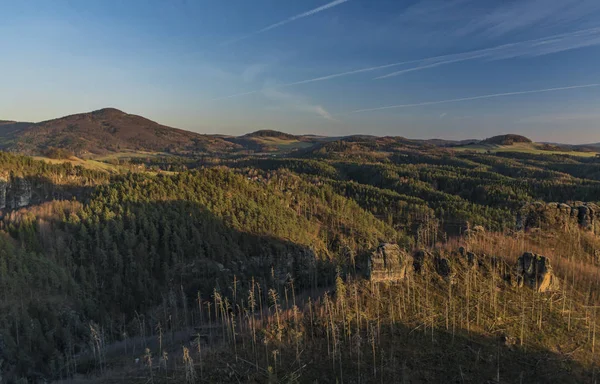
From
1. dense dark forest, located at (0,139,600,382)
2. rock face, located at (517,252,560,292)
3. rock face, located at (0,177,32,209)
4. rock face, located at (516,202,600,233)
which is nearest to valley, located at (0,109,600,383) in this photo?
rock face, located at (517,252,560,292)

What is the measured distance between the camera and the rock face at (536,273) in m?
67.6

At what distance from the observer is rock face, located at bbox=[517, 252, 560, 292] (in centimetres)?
6756

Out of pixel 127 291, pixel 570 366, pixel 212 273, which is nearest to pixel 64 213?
pixel 127 291

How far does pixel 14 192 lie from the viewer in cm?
19138

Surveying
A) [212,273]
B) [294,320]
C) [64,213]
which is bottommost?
[212,273]

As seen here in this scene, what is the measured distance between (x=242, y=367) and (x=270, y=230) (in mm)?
112867

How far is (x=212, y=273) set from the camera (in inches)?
4968

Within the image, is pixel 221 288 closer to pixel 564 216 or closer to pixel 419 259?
pixel 419 259

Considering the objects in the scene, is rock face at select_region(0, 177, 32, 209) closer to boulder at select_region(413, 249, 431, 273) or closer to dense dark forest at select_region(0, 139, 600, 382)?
dense dark forest at select_region(0, 139, 600, 382)

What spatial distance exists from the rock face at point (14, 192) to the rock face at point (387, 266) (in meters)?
199

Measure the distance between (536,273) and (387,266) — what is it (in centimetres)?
2932

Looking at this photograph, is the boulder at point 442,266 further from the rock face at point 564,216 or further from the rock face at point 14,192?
the rock face at point 14,192

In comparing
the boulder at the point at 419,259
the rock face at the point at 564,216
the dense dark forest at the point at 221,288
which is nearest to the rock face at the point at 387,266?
the dense dark forest at the point at 221,288

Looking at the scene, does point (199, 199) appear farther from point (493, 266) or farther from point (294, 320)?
point (493, 266)
